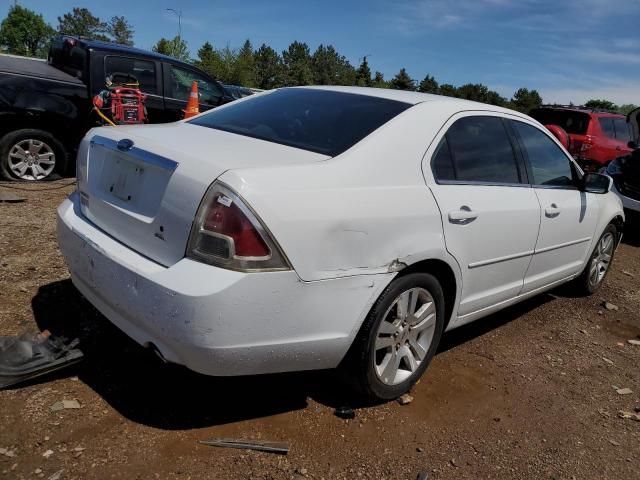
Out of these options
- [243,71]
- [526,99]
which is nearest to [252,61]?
[243,71]

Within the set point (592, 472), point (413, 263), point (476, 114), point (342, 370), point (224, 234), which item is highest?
point (476, 114)

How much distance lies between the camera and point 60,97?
6.51 metres

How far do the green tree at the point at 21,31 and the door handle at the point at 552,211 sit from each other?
3988 inches

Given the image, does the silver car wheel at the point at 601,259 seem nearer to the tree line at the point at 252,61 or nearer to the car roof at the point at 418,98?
the car roof at the point at 418,98

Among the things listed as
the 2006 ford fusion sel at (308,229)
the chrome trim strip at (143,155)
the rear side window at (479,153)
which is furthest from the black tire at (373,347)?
the chrome trim strip at (143,155)

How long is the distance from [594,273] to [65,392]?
444cm

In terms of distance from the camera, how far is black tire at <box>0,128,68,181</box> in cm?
627

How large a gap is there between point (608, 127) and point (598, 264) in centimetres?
807

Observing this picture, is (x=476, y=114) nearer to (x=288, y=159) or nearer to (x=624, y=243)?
(x=288, y=159)

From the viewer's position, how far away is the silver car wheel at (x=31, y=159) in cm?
639

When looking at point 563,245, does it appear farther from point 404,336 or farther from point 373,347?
point 373,347

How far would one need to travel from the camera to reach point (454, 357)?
11.9 feet

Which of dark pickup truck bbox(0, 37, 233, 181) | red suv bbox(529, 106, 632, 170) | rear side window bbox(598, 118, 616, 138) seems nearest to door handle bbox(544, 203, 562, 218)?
dark pickup truck bbox(0, 37, 233, 181)

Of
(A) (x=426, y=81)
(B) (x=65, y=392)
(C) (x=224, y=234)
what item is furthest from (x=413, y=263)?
(A) (x=426, y=81)
